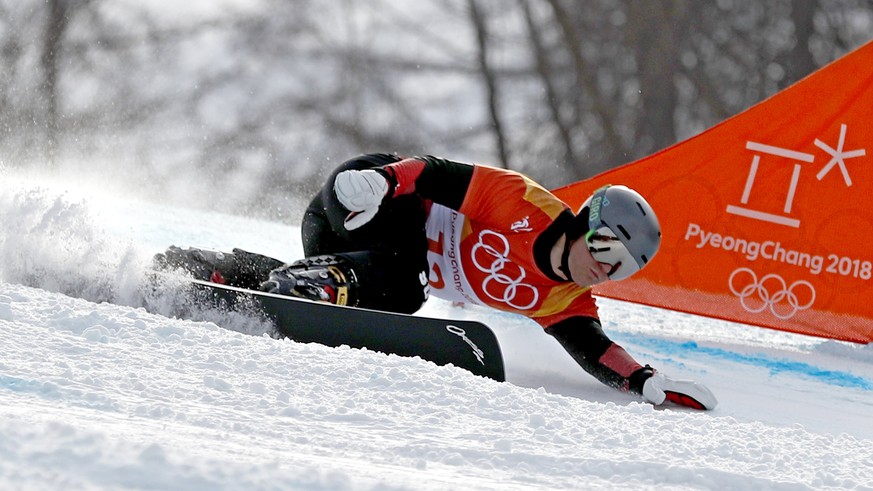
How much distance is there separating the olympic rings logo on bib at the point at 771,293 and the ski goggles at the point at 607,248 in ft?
5.20

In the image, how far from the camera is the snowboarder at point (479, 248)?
261cm

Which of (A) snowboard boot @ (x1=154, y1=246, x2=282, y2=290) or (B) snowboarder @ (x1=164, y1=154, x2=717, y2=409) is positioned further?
(A) snowboard boot @ (x1=154, y1=246, x2=282, y2=290)

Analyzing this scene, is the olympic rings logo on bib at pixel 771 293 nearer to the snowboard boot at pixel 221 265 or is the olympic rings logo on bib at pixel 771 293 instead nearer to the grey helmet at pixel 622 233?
the grey helmet at pixel 622 233

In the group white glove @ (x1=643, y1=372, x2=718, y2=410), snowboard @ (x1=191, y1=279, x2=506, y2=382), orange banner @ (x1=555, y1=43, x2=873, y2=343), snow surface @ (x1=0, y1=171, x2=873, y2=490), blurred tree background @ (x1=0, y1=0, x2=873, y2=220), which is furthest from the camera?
blurred tree background @ (x1=0, y1=0, x2=873, y2=220)

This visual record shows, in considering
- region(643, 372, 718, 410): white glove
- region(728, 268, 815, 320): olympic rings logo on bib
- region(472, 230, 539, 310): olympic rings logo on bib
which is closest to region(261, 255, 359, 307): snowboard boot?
region(472, 230, 539, 310): olympic rings logo on bib

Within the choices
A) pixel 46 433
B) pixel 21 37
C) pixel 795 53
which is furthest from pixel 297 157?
pixel 46 433

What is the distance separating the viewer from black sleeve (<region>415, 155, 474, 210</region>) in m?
2.81

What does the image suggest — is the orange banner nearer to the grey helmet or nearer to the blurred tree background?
the grey helmet

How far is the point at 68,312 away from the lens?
1.95 metres

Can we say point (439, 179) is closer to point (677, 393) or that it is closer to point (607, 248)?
point (607, 248)

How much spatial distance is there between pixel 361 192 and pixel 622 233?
0.63m

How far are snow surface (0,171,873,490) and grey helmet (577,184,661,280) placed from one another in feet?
1.09

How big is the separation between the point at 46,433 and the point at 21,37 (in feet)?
36.2

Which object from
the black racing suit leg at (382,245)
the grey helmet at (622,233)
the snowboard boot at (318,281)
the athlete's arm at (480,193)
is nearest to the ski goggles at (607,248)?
the grey helmet at (622,233)
